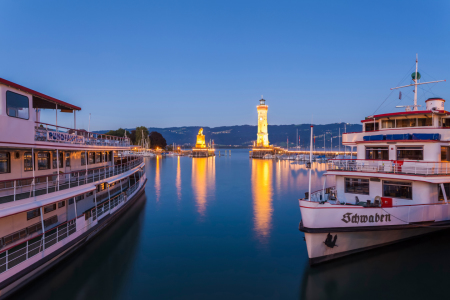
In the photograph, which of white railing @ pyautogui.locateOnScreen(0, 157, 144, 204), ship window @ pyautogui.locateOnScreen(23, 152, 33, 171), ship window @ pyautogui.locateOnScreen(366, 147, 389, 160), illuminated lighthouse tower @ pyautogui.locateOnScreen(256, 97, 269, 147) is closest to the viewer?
white railing @ pyautogui.locateOnScreen(0, 157, 144, 204)

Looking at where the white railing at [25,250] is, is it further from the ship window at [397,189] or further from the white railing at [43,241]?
the ship window at [397,189]

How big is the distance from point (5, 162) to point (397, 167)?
60.4ft

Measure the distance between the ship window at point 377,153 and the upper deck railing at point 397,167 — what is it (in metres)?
1.04

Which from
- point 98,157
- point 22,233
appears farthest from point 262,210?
point 22,233

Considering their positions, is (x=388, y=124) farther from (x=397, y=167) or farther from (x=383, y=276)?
(x=383, y=276)

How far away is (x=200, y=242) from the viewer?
58.2 ft

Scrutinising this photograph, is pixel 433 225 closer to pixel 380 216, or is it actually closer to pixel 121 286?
pixel 380 216

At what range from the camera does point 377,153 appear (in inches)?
605

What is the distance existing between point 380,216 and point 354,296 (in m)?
3.78

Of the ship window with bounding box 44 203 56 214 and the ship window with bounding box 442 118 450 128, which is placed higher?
the ship window with bounding box 442 118 450 128

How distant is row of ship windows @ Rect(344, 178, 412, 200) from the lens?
1379 cm

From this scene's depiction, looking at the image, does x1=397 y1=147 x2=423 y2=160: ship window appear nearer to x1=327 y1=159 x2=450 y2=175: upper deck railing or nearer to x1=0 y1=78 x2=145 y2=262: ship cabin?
x1=327 y1=159 x2=450 y2=175: upper deck railing

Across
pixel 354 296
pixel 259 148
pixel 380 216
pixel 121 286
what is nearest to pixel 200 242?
pixel 121 286

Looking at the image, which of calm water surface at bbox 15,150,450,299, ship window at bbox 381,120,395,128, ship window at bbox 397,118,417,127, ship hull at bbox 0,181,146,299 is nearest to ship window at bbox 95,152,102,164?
calm water surface at bbox 15,150,450,299
